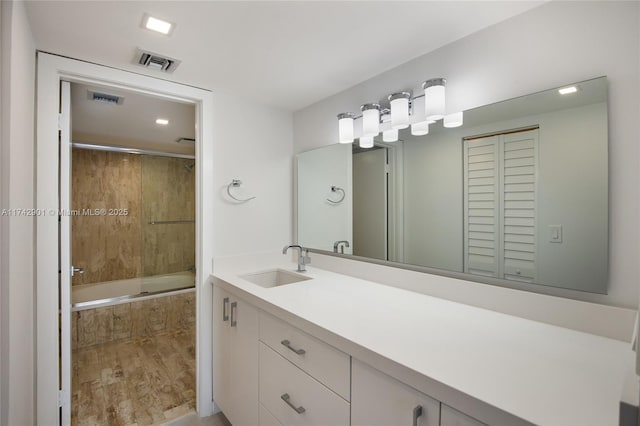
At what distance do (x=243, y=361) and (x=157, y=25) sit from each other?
68.0 inches

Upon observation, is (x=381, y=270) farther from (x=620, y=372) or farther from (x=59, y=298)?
(x=59, y=298)

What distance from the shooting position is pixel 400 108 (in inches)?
63.9

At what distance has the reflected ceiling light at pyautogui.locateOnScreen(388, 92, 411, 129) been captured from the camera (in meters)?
1.62

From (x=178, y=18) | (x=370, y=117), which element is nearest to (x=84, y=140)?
(x=178, y=18)

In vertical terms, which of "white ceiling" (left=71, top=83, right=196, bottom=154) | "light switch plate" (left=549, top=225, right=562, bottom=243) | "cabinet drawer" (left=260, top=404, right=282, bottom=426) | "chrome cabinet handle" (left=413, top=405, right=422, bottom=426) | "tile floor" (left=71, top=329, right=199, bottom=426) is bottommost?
"tile floor" (left=71, top=329, right=199, bottom=426)

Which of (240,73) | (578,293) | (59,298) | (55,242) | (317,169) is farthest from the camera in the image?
(317,169)

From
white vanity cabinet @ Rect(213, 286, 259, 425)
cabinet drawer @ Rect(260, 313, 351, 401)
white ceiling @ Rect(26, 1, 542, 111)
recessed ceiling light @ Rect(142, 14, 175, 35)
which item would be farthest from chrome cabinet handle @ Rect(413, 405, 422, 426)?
recessed ceiling light @ Rect(142, 14, 175, 35)

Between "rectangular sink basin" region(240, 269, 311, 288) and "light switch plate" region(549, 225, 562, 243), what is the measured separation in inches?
54.7

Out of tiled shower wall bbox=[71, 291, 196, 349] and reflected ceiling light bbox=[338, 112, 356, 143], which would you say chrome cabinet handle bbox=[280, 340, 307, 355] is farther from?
tiled shower wall bbox=[71, 291, 196, 349]

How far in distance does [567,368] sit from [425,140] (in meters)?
1.13

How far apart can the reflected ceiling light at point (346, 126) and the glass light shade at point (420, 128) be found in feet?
1.54

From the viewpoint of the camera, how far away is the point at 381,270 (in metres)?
1.81

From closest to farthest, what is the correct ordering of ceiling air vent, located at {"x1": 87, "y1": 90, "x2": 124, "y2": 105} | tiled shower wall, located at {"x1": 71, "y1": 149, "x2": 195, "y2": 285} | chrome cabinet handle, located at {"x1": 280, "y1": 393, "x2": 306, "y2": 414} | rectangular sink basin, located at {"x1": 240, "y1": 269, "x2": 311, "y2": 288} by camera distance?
chrome cabinet handle, located at {"x1": 280, "y1": 393, "x2": 306, "y2": 414}, rectangular sink basin, located at {"x1": 240, "y1": 269, "x2": 311, "y2": 288}, ceiling air vent, located at {"x1": 87, "y1": 90, "x2": 124, "y2": 105}, tiled shower wall, located at {"x1": 71, "y1": 149, "x2": 195, "y2": 285}

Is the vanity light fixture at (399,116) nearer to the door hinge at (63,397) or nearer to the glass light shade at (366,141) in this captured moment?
the glass light shade at (366,141)
